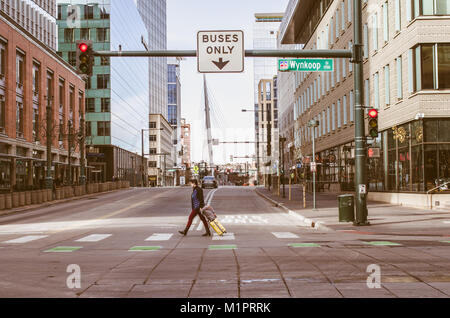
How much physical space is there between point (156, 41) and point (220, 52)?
5573 inches

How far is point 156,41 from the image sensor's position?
512ft

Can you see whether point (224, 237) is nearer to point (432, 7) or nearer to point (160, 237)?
point (160, 237)

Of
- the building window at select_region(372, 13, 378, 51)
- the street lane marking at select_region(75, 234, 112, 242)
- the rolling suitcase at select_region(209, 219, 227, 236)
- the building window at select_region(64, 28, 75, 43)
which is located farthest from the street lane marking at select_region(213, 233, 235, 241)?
the building window at select_region(64, 28, 75, 43)

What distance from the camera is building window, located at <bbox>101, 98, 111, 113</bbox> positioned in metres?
90.4

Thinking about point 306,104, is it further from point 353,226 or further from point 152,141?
point 152,141

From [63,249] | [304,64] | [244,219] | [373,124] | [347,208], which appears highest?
[304,64]

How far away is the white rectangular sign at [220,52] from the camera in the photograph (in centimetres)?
1850

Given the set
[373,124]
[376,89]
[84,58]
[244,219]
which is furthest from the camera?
[376,89]

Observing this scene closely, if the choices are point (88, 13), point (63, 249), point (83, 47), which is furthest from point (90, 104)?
point (63, 249)

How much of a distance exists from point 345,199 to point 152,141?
135 m

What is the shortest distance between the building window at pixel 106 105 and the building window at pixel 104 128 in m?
1.89

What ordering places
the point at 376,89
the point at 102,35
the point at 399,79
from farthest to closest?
the point at 102,35, the point at 376,89, the point at 399,79

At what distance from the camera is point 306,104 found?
68438 millimetres
